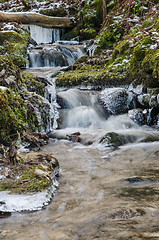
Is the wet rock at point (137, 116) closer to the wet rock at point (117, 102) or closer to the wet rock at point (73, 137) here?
the wet rock at point (117, 102)

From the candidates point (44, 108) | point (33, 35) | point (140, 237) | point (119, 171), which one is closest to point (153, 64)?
point (44, 108)

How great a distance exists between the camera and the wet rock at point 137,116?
711cm

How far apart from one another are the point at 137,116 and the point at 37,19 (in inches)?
531

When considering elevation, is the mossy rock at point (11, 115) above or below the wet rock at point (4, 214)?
above

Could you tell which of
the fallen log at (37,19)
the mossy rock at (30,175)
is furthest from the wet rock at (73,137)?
the fallen log at (37,19)

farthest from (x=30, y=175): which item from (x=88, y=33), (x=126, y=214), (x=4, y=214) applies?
(x=88, y=33)

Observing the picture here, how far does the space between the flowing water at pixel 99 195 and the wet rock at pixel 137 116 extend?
2.26 ft

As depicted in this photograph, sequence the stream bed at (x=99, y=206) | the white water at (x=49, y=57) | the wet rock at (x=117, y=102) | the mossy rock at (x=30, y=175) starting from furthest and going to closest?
the white water at (x=49, y=57), the wet rock at (x=117, y=102), the mossy rock at (x=30, y=175), the stream bed at (x=99, y=206)

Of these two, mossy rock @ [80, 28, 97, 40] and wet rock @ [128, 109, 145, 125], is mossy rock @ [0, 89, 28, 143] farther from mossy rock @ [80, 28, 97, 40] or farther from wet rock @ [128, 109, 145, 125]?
mossy rock @ [80, 28, 97, 40]

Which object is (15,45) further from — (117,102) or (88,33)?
(117,102)

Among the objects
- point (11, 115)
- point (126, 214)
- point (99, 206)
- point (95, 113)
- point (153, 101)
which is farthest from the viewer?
point (95, 113)

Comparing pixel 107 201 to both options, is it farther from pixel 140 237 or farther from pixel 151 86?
pixel 151 86

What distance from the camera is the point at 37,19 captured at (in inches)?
669

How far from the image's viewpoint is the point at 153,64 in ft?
23.3
